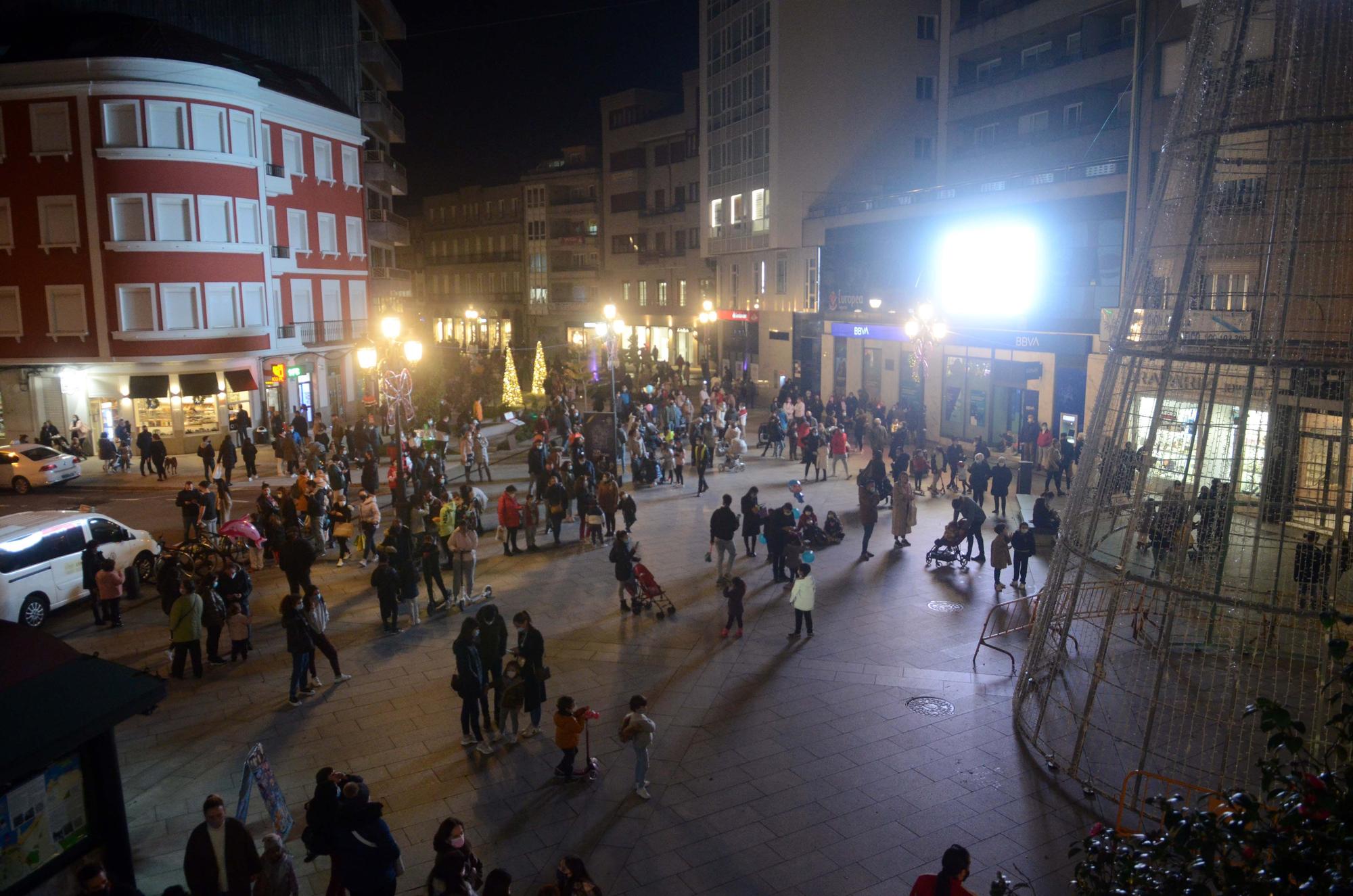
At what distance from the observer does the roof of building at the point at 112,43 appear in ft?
104

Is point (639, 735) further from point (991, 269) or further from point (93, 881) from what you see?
point (991, 269)

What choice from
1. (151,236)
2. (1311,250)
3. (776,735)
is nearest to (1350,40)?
(1311,250)

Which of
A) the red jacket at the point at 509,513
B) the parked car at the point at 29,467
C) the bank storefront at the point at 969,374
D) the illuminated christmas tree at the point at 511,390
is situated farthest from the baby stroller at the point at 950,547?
the parked car at the point at 29,467

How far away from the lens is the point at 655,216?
6266 centimetres

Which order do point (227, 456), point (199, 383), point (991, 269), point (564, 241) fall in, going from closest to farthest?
1. point (227, 456)
2. point (991, 269)
3. point (199, 383)
4. point (564, 241)

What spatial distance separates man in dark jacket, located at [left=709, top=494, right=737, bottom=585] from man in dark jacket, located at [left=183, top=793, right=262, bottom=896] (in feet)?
34.1

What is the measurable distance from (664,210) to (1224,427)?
5382 cm

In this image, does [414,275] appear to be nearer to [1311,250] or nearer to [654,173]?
[654,173]

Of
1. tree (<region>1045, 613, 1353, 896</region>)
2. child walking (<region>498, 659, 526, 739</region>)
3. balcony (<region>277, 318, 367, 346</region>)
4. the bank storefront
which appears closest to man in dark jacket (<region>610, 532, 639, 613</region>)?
child walking (<region>498, 659, 526, 739</region>)

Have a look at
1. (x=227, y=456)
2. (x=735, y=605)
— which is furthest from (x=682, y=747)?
(x=227, y=456)

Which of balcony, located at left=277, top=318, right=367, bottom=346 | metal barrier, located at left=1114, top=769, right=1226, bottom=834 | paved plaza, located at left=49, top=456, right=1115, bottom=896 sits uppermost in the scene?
balcony, located at left=277, top=318, right=367, bottom=346

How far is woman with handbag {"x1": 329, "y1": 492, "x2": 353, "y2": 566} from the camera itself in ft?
65.0

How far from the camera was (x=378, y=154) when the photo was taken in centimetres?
4728

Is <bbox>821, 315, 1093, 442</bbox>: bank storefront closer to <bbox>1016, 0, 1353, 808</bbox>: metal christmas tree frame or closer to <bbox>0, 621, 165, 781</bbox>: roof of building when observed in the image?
<bbox>1016, 0, 1353, 808</bbox>: metal christmas tree frame
